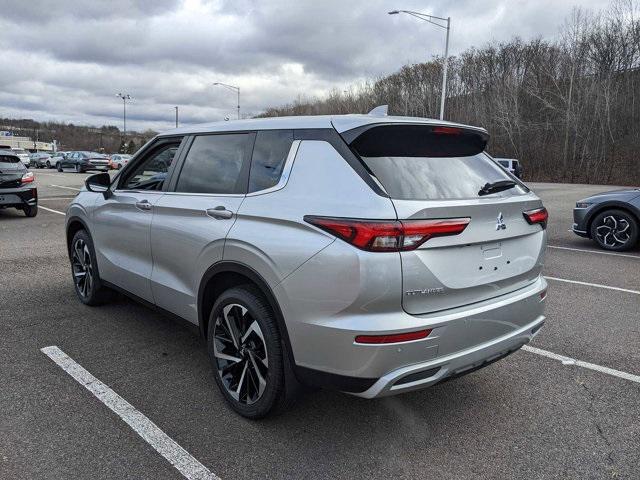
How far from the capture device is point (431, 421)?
119 inches

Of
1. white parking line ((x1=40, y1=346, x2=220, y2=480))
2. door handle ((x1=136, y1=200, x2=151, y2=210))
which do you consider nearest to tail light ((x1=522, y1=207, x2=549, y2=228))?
white parking line ((x1=40, y1=346, x2=220, y2=480))

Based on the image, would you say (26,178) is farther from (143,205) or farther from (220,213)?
(220,213)

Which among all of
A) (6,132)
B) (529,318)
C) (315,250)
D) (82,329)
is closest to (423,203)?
(315,250)

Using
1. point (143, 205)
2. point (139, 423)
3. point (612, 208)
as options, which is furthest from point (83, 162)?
point (139, 423)

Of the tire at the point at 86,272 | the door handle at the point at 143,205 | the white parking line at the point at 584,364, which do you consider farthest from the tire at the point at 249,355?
the white parking line at the point at 584,364

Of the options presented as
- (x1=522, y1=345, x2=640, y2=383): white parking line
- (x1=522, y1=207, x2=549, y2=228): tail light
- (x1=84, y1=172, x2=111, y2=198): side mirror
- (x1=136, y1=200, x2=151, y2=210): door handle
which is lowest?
(x1=522, y1=345, x2=640, y2=383): white parking line

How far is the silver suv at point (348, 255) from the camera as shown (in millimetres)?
2375

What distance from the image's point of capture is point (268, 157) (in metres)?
3.00

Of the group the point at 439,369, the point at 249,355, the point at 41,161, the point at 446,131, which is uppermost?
the point at 41,161

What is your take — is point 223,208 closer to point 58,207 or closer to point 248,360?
point 248,360

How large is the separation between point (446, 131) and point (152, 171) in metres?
2.36

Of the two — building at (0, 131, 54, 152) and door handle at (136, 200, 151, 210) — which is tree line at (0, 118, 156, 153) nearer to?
building at (0, 131, 54, 152)

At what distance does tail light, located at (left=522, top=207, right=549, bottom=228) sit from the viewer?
3.02m

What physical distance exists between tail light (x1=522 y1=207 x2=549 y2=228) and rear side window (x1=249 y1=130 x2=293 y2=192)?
146cm
